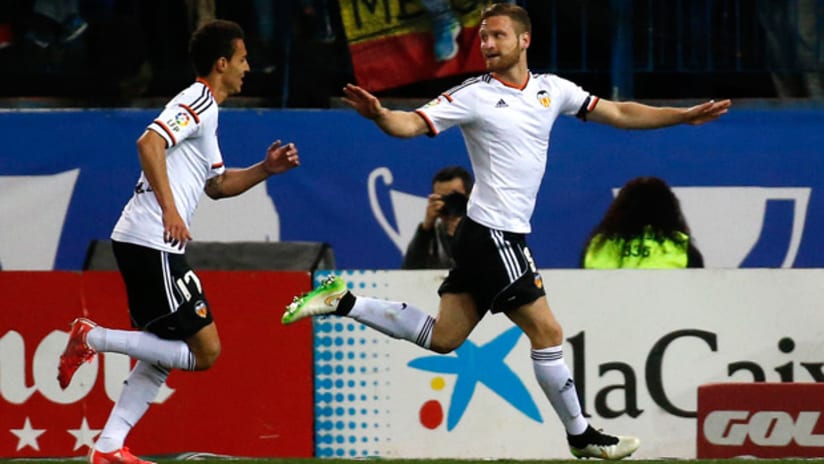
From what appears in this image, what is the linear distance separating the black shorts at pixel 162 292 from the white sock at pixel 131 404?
22 cm

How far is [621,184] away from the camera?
42.0 feet

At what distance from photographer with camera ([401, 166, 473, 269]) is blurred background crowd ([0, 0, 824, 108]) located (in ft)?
4.54

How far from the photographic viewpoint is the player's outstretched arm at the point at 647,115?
9.22 m

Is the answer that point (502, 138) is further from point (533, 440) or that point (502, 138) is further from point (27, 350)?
point (27, 350)

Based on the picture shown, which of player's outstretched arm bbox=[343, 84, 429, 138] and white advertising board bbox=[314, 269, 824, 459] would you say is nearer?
player's outstretched arm bbox=[343, 84, 429, 138]

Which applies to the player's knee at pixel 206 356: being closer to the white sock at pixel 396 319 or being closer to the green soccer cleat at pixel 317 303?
the green soccer cleat at pixel 317 303

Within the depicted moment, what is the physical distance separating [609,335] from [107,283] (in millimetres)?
2793

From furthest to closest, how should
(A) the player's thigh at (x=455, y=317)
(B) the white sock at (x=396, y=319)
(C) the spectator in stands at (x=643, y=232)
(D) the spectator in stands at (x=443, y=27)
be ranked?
(D) the spectator in stands at (x=443, y=27), (C) the spectator in stands at (x=643, y=232), (B) the white sock at (x=396, y=319), (A) the player's thigh at (x=455, y=317)

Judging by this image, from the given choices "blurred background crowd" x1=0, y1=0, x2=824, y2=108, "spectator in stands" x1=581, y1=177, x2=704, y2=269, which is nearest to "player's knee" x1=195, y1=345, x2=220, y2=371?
"spectator in stands" x1=581, y1=177, x2=704, y2=269

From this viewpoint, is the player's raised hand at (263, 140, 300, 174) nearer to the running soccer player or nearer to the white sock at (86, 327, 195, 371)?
the running soccer player

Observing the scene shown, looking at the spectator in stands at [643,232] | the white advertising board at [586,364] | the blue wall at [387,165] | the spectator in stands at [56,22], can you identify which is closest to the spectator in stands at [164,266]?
the white advertising board at [586,364]

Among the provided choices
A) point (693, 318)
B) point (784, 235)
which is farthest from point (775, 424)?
point (784, 235)

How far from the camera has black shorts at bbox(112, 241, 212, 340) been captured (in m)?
8.75

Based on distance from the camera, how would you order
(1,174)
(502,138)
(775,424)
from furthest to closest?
(1,174) → (775,424) → (502,138)
